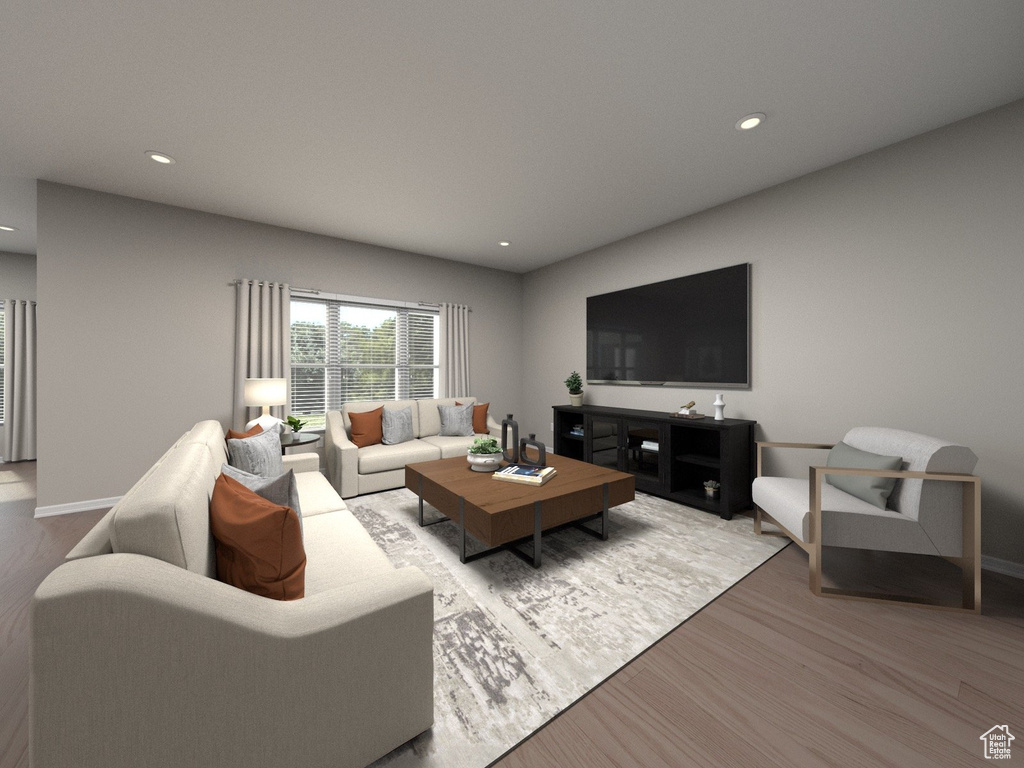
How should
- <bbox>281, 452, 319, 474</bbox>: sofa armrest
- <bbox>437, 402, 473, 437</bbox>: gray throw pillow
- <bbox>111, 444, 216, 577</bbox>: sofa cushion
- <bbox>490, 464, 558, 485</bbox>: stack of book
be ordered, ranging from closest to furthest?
<bbox>111, 444, 216, 577</bbox>: sofa cushion
<bbox>490, 464, 558, 485</bbox>: stack of book
<bbox>281, 452, 319, 474</bbox>: sofa armrest
<bbox>437, 402, 473, 437</bbox>: gray throw pillow

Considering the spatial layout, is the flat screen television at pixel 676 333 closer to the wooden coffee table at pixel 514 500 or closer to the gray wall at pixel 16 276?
the wooden coffee table at pixel 514 500

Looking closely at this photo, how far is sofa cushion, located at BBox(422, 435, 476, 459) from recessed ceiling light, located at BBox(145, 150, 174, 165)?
3.13 meters

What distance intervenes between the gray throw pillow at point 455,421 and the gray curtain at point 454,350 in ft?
2.24

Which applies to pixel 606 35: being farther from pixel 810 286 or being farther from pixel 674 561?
pixel 674 561

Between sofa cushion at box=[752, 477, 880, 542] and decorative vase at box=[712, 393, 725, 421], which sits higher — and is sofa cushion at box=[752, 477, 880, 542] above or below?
below

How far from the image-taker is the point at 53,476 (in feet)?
10.9

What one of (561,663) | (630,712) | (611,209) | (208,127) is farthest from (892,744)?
(208,127)

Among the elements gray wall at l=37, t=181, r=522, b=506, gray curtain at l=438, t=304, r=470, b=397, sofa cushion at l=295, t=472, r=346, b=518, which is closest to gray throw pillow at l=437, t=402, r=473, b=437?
gray curtain at l=438, t=304, r=470, b=397

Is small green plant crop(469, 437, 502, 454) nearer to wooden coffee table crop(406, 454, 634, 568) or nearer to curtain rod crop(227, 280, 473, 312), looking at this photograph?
wooden coffee table crop(406, 454, 634, 568)

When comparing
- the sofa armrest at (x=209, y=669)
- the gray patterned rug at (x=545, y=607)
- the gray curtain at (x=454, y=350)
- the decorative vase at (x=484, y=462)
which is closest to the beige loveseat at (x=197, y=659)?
the sofa armrest at (x=209, y=669)

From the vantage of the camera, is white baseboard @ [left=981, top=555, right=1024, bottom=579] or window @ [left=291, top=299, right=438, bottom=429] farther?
window @ [left=291, top=299, right=438, bottom=429]

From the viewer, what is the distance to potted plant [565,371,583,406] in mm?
4992

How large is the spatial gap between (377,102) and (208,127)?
115 centimetres

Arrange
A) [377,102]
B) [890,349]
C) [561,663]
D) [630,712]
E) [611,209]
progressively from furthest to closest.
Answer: [611,209], [890,349], [377,102], [561,663], [630,712]
